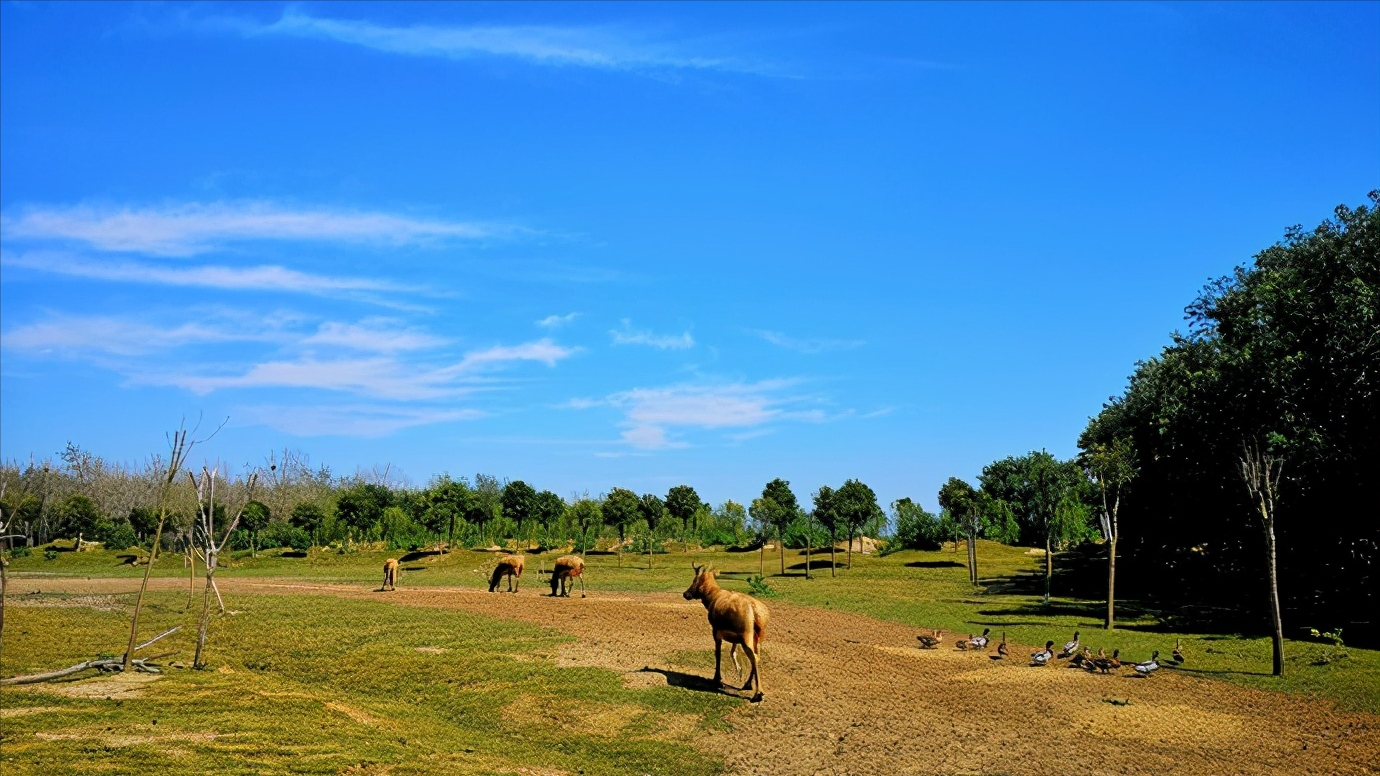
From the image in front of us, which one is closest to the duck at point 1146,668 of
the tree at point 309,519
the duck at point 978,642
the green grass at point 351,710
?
the duck at point 978,642

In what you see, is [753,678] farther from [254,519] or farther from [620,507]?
[254,519]

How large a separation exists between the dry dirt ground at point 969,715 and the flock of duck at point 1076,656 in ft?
0.96

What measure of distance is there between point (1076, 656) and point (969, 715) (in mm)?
6773

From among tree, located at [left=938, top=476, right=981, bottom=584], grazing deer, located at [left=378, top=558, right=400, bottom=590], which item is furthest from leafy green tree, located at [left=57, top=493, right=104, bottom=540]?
tree, located at [left=938, top=476, right=981, bottom=584]

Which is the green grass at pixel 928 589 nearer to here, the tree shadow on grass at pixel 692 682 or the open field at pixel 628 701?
the open field at pixel 628 701

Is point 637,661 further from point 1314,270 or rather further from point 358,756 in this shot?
point 1314,270

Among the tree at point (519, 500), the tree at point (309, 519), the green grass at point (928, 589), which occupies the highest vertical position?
the tree at point (519, 500)

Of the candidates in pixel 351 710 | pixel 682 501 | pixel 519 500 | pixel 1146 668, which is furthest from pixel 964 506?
pixel 351 710

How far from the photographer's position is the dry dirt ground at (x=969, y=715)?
609 inches

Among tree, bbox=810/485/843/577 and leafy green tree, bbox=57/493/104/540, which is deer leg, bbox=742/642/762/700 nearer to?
tree, bbox=810/485/843/577

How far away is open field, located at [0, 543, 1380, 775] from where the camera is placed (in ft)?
49.2

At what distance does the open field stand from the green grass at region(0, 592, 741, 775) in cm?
6

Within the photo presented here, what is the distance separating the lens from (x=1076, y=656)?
23.5 metres

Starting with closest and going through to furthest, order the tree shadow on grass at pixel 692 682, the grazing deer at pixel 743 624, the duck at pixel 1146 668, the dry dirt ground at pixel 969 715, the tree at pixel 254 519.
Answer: the dry dirt ground at pixel 969 715, the grazing deer at pixel 743 624, the tree shadow on grass at pixel 692 682, the duck at pixel 1146 668, the tree at pixel 254 519
